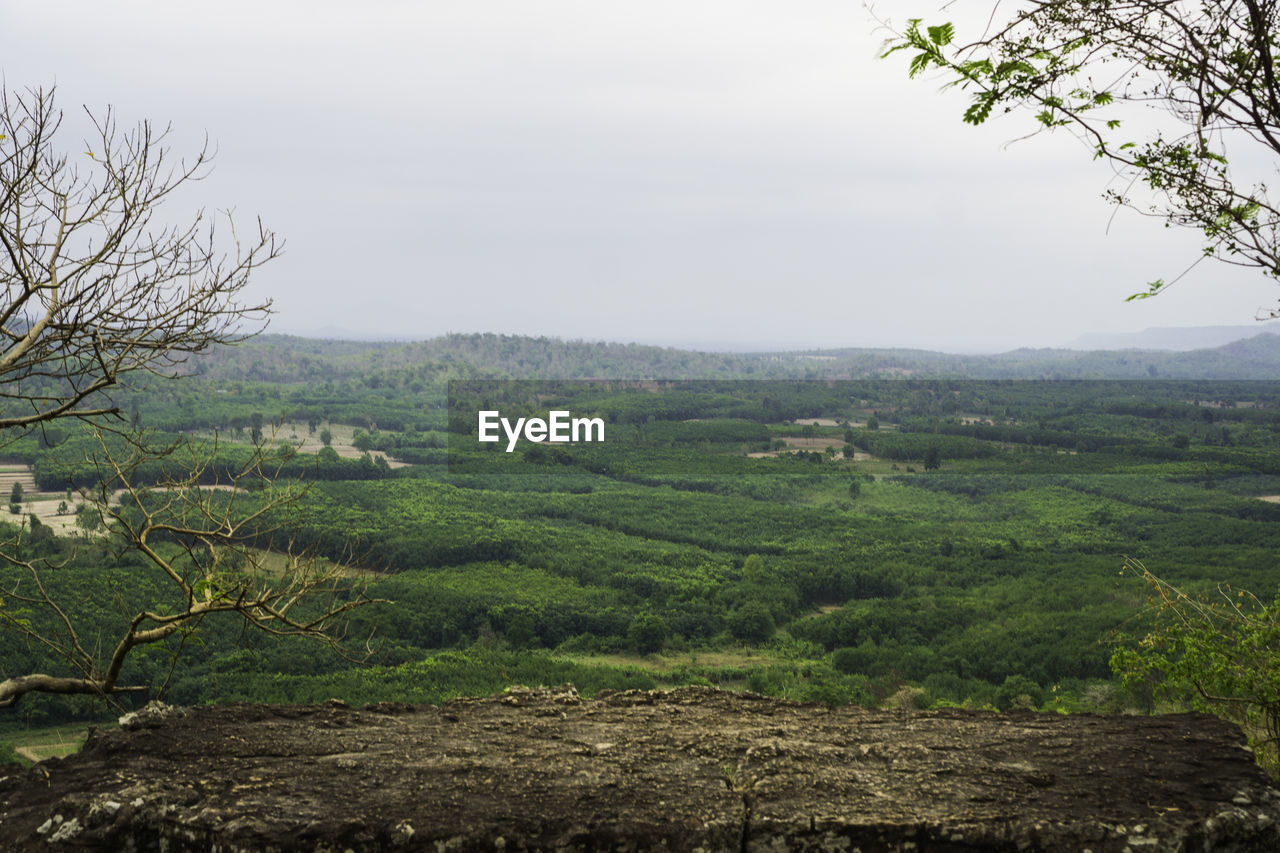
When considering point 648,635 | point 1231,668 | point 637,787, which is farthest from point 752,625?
point 637,787

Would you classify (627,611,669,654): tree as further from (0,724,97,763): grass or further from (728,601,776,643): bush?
(0,724,97,763): grass

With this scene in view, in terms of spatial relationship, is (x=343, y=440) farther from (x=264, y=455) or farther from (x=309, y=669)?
(x=264, y=455)

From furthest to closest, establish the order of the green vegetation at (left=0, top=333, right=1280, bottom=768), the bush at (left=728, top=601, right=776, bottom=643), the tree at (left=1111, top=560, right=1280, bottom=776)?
the bush at (left=728, top=601, right=776, bottom=643), the green vegetation at (left=0, top=333, right=1280, bottom=768), the tree at (left=1111, top=560, right=1280, bottom=776)

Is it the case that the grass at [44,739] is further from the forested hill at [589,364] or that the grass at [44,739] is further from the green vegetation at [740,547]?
the forested hill at [589,364]

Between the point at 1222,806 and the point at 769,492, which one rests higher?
the point at 1222,806

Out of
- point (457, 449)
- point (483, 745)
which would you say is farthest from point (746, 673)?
point (457, 449)

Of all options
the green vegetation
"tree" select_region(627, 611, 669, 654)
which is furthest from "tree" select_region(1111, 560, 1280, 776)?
"tree" select_region(627, 611, 669, 654)
